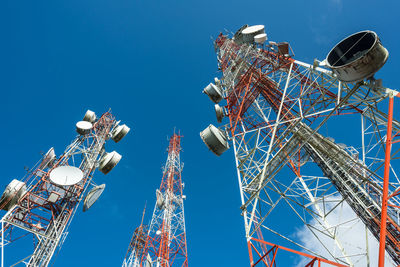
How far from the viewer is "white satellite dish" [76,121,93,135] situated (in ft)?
63.3

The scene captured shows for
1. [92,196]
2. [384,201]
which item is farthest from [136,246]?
[384,201]

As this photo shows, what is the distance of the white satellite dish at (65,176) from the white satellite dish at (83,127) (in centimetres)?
436

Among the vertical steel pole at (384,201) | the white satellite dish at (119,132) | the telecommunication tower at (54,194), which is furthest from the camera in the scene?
the white satellite dish at (119,132)

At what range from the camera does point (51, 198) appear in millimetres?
14984

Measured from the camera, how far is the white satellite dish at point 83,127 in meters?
19.3

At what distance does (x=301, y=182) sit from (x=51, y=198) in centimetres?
1545

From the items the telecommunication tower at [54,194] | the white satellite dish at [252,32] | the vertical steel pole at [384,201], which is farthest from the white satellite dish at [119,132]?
the vertical steel pole at [384,201]

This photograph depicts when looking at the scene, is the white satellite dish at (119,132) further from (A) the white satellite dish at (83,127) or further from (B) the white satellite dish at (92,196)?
(B) the white satellite dish at (92,196)

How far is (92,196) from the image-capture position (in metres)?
16.2

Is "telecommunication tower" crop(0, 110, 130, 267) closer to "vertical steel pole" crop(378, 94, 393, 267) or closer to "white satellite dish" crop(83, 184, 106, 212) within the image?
"white satellite dish" crop(83, 184, 106, 212)

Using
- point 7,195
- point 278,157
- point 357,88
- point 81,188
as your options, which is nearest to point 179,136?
point 81,188

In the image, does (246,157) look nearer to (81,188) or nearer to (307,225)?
(307,225)

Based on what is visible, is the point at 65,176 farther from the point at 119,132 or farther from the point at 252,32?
the point at 252,32

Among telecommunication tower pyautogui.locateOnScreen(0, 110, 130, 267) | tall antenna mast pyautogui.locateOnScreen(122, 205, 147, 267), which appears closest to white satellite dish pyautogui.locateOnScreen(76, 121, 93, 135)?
telecommunication tower pyautogui.locateOnScreen(0, 110, 130, 267)
